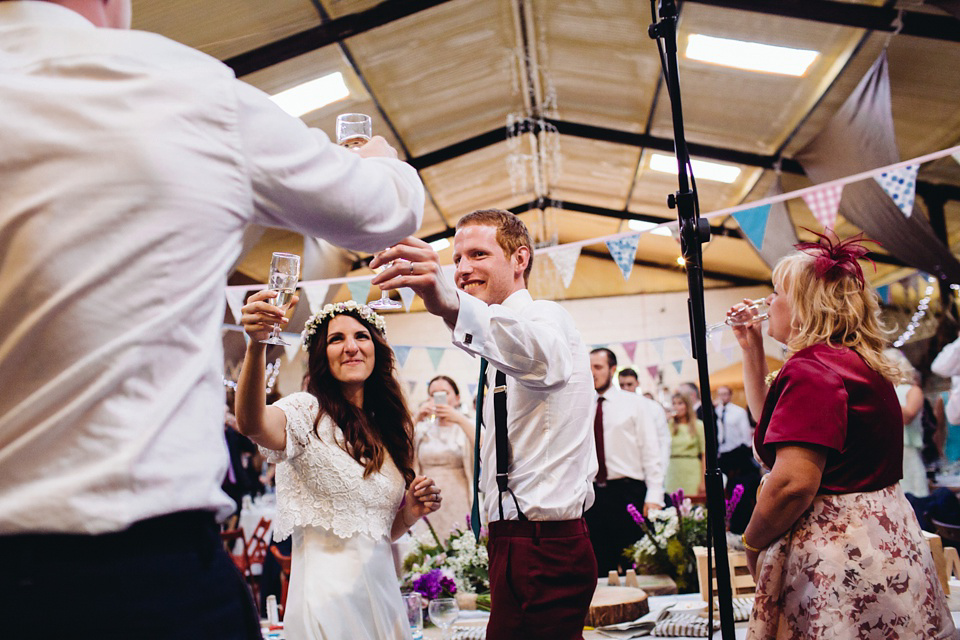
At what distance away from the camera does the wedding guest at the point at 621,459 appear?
16.4 feet

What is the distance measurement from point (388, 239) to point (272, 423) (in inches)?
43.4

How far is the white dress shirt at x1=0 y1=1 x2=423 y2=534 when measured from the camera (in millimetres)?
786

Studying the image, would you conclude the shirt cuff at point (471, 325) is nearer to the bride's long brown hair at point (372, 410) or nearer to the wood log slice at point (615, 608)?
the bride's long brown hair at point (372, 410)

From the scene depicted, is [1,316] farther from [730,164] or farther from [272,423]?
[730,164]

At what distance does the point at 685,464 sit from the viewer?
26.8 ft

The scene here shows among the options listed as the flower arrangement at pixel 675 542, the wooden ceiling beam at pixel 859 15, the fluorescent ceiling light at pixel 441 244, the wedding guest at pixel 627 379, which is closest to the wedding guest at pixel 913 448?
the wedding guest at pixel 627 379

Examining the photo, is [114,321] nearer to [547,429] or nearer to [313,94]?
[547,429]

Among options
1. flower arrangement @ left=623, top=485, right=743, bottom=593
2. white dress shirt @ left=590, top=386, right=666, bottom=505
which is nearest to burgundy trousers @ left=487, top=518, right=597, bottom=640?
flower arrangement @ left=623, top=485, right=743, bottom=593

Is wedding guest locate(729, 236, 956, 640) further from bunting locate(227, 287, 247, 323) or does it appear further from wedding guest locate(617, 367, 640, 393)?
wedding guest locate(617, 367, 640, 393)

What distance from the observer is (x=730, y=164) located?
8.80 m

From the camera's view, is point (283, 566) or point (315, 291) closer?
point (283, 566)

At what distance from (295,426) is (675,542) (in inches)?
78.6

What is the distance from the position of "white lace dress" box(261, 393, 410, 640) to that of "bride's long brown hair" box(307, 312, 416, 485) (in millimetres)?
44

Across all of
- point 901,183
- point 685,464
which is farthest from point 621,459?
point 685,464
